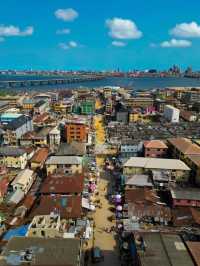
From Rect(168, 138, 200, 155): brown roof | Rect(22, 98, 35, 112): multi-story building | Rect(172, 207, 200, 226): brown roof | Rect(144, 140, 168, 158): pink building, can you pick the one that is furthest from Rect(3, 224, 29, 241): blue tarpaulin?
Rect(22, 98, 35, 112): multi-story building

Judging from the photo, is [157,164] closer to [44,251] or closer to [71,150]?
[71,150]

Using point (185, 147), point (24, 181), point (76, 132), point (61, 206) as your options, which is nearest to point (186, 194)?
point (185, 147)

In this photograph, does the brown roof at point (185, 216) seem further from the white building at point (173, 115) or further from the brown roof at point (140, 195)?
the white building at point (173, 115)

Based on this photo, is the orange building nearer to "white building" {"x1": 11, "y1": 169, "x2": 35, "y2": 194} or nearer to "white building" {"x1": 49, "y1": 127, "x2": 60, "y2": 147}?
"white building" {"x1": 49, "y1": 127, "x2": 60, "y2": 147}

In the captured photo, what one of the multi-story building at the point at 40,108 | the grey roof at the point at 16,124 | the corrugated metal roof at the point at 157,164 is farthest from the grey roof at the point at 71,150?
the multi-story building at the point at 40,108

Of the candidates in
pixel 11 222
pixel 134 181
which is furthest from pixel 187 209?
pixel 11 222

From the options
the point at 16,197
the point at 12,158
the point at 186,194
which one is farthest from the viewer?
the point at 12,158
